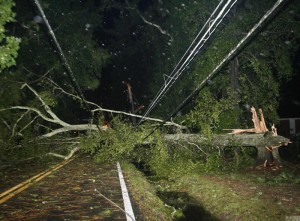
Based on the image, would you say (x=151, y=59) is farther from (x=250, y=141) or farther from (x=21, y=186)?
(x=21, y=186)

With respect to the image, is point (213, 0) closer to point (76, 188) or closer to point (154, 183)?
point (154, 183)

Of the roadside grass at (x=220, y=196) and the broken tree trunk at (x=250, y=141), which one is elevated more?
the broken tree trunk at (x=250, y=141)

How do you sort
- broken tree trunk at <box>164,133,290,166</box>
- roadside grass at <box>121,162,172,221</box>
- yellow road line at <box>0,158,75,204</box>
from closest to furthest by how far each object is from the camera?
1. roadside grass at <box>121,162,172,221</box>
2. yellow road line at <box>0,158,75,204</box>
3. broken tree trunk at <box>164,133,290,166</box>

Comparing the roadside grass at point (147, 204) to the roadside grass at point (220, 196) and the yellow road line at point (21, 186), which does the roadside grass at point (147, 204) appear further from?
the yellow road line at point (21, 186)

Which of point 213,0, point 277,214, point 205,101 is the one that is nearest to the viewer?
point 277,214

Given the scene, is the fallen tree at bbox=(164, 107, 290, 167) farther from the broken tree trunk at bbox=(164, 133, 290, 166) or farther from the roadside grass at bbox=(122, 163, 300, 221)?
the roadside grass at bbox=(122, 163, 300, 221)

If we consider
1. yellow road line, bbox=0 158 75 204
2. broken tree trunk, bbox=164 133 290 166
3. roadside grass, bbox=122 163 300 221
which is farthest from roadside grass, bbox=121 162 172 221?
broken tree trunk, bbox=164 133 290 166

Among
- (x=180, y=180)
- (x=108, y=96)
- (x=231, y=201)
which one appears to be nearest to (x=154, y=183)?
(x=180, y=180)

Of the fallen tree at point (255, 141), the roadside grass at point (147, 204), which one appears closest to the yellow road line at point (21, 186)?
the roadside grass at point (147, 204)

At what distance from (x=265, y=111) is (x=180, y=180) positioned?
672 cm

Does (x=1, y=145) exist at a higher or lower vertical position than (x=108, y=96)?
lower

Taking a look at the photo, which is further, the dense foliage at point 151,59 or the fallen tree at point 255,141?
the dense foliage at point 151,59

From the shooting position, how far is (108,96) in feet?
125

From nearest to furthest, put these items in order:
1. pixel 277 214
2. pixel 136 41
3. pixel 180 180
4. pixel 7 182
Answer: pixel 277 214 → pixel 7 182 → pixel 180 180 → pixel 136 41
